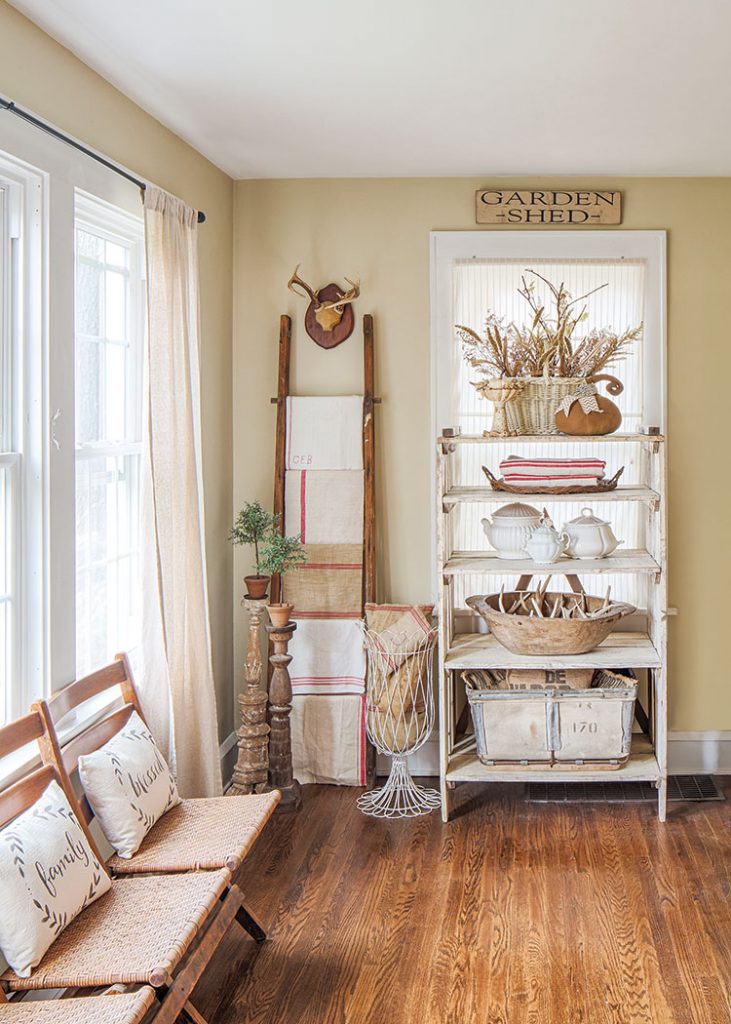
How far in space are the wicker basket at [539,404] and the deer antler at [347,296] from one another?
0.84 meters

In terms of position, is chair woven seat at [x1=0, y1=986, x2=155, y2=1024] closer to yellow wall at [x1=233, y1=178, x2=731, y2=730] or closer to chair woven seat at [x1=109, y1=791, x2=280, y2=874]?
chair woven seat at [x1=109, y1=791, x2=280, y2=874]

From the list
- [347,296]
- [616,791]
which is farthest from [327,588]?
[616,791]

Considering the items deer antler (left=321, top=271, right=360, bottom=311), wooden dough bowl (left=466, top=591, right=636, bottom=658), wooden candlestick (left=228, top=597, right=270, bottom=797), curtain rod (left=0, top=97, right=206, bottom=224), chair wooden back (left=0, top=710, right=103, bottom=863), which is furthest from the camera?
deer antler (left=321, top=271, right=360, bottom=311)

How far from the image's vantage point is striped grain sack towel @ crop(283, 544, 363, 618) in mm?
4203

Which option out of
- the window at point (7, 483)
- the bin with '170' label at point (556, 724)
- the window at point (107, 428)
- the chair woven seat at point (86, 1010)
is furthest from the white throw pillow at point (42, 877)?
Result: the bin with '170' label at point (556, 724)

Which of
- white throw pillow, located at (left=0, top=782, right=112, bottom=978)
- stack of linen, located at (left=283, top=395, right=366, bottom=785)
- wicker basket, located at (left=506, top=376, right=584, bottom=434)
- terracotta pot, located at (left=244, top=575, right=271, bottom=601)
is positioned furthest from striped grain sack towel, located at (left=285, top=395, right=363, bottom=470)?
white throw pillow, located at (left=0, top=782, right=112, bottom=978)

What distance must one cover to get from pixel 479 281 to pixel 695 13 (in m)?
1.80

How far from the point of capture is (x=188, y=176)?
3674 millimetres

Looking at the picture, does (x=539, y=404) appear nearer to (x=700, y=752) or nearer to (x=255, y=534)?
(x=255, y=534)

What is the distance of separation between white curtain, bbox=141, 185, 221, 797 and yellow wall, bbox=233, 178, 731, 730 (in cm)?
78

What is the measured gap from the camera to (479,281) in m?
4.22

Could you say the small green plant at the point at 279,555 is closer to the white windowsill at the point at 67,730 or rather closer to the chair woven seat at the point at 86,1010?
the white windowsill at the point at 67,730

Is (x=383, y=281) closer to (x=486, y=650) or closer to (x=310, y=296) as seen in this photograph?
(x=310, y=296)

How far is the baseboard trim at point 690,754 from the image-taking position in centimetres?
429
